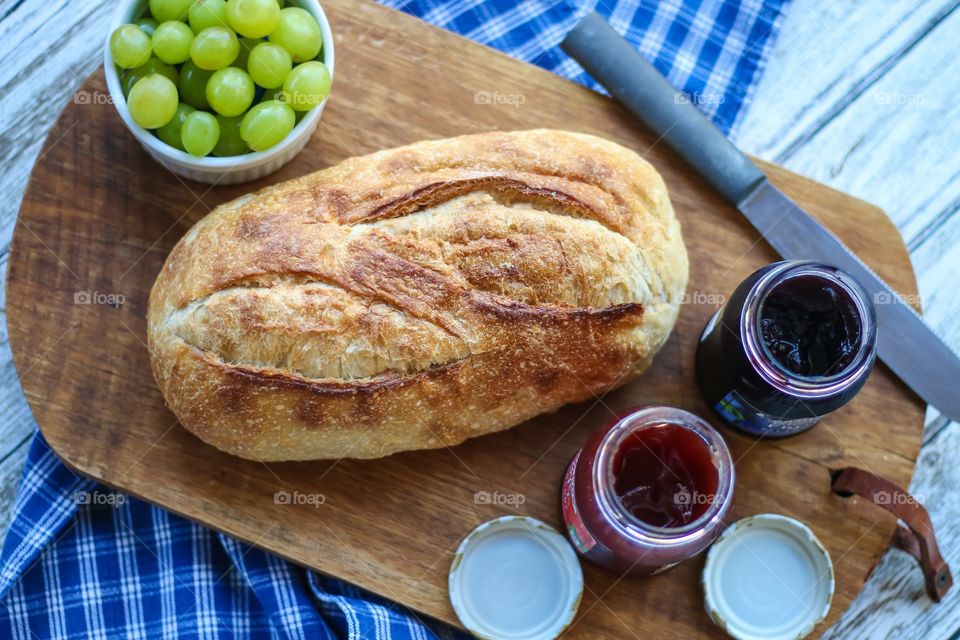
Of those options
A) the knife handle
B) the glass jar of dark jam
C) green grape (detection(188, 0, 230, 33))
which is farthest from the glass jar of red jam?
green grape (detection(188, 0, 230, 33))

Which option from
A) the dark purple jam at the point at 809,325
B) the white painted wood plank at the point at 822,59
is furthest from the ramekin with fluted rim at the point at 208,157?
the white painted wood plank at the point at 822,59

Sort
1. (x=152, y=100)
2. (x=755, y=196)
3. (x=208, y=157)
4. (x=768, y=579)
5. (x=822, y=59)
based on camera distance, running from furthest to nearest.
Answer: (x=822, y=59) < (x=755, y=196) < (x=768, y=579) < (x=208, y=157) < (x=152, y=100)

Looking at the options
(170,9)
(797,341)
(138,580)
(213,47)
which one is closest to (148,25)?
(170,9)

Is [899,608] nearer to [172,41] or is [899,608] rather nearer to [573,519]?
[573,519]

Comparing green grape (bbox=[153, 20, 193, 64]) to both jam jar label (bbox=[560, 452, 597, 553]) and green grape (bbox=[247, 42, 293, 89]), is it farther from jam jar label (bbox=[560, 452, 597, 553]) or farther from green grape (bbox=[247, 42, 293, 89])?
jam jar label (bbox=[560, 452, 597, 553])

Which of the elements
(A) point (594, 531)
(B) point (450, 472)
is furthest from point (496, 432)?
(A) point (594, 531)

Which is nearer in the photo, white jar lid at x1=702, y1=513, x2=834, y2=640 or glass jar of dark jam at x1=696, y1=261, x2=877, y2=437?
glass jar of dark jam at x1=696, y1=261, x2=877, y2=437
